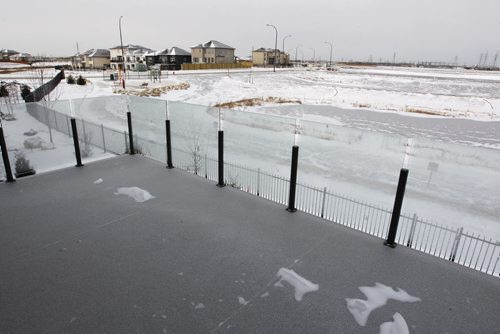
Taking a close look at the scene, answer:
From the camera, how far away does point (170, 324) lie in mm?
4441

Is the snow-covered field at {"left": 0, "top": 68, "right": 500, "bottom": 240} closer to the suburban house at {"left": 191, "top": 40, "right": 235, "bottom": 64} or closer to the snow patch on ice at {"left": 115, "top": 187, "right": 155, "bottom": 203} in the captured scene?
the snow patch on ice at {"left": 115, "top": 187, "right": 155, "bottom": 203}

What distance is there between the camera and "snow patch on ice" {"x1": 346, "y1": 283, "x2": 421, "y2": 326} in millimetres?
4715

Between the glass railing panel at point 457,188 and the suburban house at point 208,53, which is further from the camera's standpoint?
the suburban house at point 208,53

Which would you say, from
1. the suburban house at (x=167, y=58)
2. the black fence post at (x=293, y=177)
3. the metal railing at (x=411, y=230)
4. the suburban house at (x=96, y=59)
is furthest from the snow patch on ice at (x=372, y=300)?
the suburban house at (x=96, y=59)

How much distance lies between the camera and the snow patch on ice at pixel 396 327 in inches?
174

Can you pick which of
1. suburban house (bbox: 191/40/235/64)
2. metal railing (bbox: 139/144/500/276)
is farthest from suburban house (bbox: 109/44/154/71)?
metal railing (bbox: 139/144/500/276)

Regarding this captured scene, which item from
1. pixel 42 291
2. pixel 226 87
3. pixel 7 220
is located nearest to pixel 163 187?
pixel 7 220

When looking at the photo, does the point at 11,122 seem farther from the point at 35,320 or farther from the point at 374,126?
the point at 374,126

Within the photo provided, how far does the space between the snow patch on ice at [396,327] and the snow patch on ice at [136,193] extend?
606 cm

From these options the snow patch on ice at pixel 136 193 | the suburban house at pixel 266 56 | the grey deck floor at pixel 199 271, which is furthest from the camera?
the suburban house at pixel 266 56

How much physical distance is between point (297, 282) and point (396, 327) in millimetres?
1536

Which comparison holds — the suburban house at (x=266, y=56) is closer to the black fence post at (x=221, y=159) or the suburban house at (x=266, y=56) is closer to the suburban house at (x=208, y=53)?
the suburban house at (x=208, y=53)

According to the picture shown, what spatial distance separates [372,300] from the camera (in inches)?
196

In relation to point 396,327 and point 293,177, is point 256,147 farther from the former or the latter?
point 396,327
